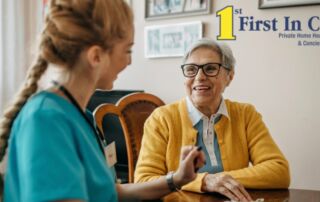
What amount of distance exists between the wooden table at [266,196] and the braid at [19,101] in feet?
1.77

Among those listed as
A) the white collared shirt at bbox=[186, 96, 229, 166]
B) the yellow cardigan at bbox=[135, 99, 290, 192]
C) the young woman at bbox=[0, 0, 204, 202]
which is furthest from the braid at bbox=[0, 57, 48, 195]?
the white collared shirt at bbox=[186, 96, 229, 166]

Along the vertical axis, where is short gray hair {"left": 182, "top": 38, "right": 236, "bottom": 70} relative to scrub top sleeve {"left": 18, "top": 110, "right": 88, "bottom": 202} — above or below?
above

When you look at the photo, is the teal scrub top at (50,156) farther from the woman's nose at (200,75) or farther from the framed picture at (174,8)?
the framed picture at (174,8)

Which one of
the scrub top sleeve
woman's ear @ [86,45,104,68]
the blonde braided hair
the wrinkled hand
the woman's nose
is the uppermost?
the blonde braided hair

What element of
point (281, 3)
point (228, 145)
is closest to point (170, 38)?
point (281, 3)

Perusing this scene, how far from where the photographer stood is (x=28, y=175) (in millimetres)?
712

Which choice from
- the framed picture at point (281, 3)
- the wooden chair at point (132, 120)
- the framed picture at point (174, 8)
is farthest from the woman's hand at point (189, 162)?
the framed picture at point (174, 8)

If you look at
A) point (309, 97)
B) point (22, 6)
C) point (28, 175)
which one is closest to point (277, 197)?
point (28, 175)

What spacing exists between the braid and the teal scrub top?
0.38ft

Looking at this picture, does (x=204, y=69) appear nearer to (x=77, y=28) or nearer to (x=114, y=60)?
(x=114, y=60)

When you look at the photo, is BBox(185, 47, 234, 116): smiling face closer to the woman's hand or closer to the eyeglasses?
the eyeglasses

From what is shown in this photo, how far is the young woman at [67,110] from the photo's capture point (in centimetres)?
72

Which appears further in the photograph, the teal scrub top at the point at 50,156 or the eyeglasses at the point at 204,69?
the eyeglasses at the point at 204,69

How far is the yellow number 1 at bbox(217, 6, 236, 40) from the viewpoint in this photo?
2346 millimetres
